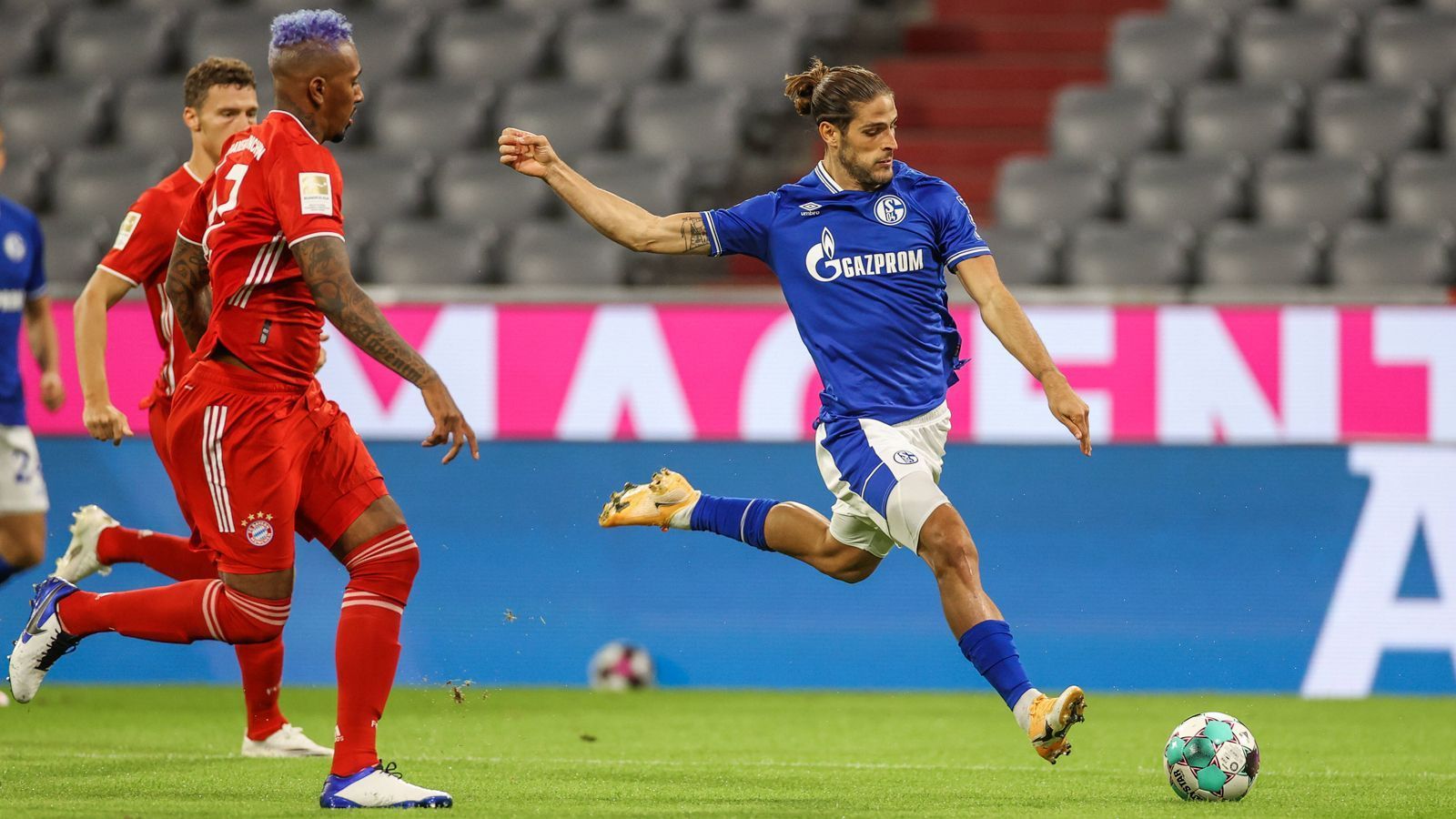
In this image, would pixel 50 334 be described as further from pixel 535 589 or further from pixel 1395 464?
pixel 1395 464

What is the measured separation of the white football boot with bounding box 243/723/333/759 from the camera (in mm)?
6465

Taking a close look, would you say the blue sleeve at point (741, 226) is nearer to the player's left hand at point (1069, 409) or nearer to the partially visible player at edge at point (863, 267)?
the partially visible player at edge at point (863, 267)

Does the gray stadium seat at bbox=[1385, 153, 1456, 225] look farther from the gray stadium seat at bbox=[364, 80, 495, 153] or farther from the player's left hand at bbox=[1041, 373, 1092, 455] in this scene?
the player's left hand at bbox=[1041, 373, 1092, 455]

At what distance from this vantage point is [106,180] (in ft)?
40.2

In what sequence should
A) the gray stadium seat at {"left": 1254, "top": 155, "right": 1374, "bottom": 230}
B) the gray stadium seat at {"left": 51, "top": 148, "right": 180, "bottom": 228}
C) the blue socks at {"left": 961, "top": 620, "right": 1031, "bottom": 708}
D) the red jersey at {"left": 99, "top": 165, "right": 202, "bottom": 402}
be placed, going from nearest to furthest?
Answer: the blue socks at {"left": 961, "top": 620, "right": 1031, "bottom": 708}
the red jersey at {"left": 99, "top": 165, "right": 202, "bottom": 402}
the gray stadium seat at {"left": 1254, "top": 155, "right": 1374, "bottom": 230}
the gray stadium seat at {"left": 51, "top": 148, "right": 180, "bottom": 228}

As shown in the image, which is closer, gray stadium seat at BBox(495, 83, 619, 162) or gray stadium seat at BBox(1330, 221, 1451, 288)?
gray stadium seat at BBox(1330, 221, 1451, 288)

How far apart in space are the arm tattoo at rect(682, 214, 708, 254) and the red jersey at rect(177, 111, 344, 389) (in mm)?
1236

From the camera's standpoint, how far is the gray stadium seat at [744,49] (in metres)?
12.2

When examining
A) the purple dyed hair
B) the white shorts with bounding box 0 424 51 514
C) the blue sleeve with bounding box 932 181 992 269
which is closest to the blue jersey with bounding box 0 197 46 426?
the white shorts with bounding box 0 424 51 514

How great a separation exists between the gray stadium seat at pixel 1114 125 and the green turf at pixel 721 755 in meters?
4.00

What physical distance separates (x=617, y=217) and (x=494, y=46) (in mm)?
7362

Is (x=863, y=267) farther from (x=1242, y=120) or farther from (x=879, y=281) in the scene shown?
(x=1242, y=120)

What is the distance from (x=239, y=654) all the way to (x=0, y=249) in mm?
2860

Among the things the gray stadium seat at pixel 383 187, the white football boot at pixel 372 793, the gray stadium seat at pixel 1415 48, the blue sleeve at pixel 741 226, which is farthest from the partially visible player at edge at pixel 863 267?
the gray stadium seat at pixel 1415 48
